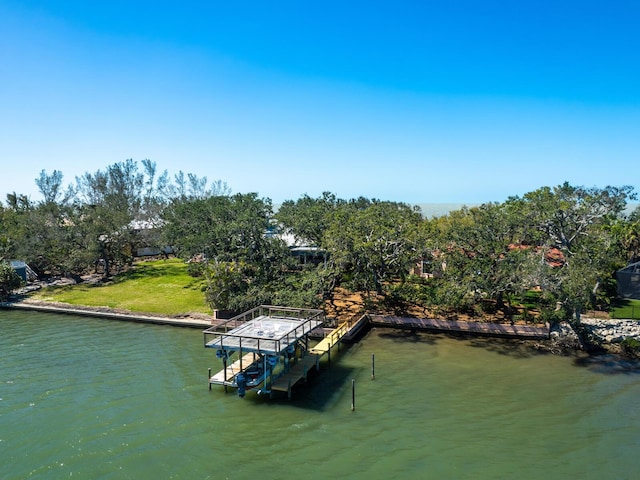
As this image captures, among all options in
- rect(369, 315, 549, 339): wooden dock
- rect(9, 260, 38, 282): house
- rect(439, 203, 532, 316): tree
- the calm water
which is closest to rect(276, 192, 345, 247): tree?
rect(369, 315, 549, 339): wooden dock

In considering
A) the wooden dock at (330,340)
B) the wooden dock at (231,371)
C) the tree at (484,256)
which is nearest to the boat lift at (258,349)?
the wooden dock at (231,371)

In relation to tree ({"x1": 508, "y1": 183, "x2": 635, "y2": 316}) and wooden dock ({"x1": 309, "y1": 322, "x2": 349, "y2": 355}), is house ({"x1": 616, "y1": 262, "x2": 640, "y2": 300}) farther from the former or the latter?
wooden dock ({"x1": 309, "y1": 322, "x2": 349, "y2": 355})

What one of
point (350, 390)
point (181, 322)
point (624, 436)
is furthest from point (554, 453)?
point (181, 322)

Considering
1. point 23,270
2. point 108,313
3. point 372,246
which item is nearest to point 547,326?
point 372,246

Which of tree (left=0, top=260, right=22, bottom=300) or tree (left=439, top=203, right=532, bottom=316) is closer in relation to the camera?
tree (left=439, top=203, right=532, bottom=316)

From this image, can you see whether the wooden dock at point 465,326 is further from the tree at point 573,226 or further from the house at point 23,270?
the house at point 23,270
